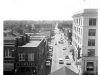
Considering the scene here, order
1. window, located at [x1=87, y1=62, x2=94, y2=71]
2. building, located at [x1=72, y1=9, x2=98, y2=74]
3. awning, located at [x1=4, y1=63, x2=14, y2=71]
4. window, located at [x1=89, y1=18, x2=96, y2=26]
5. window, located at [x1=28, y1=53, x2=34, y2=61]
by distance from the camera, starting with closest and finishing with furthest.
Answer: awning, located at [x1=4, y1=63, x2=14, y2=71] → window, located at [x1=28, y1=53, x2=34, y2=61] → window, located at [x1=87, y1=62, x2=94, y2=71] → building, located at [x1=72, y1=9, x2=98, y2=74] → window, located at [x1=89, y1=18, x2=96, y2=26]

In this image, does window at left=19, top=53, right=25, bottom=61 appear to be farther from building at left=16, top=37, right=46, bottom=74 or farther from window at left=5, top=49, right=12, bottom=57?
window at left=5, top=49, right=12, bottom=57

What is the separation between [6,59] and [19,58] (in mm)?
562

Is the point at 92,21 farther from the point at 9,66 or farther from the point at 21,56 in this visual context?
the point at 9,66

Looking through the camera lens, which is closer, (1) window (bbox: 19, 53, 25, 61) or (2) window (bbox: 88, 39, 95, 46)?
(1) window (bbox: 19, 53, 25, 61)

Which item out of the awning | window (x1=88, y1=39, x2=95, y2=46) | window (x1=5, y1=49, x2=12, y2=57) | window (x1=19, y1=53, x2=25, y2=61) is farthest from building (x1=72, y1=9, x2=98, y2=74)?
window (x1=5, y1=49, x2=12, y2=57)

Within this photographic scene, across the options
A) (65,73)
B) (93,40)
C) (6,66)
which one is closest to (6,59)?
(6,66)

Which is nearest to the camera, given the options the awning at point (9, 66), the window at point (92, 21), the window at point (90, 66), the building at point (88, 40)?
the awning at point (9, 66)

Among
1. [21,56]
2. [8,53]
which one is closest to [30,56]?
[21,56]

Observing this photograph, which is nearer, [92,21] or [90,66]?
[90,66]

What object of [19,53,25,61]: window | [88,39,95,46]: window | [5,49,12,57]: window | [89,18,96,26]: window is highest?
[89,18,96,26]: window

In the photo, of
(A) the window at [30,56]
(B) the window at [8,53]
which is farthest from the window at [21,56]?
(B) the window at [8,53]

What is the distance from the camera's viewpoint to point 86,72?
7.80 meters

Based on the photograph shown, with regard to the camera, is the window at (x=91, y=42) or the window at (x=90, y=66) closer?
the window at (x=90, y=66)

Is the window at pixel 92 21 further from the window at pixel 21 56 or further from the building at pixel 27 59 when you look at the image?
the window at pixel 21 56
